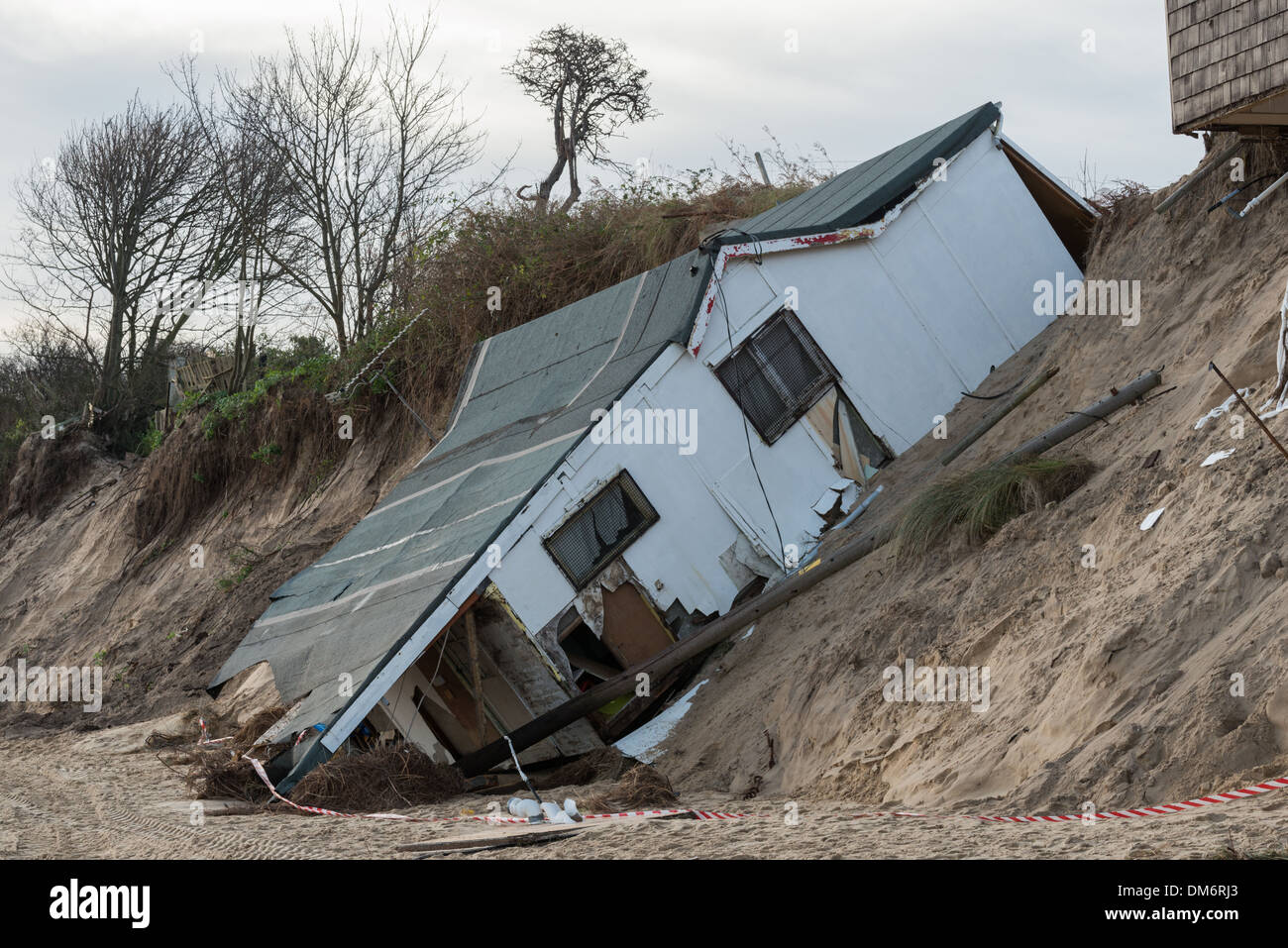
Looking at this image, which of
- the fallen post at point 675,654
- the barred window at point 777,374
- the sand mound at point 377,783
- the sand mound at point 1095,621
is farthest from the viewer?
the barred window at point 777,374

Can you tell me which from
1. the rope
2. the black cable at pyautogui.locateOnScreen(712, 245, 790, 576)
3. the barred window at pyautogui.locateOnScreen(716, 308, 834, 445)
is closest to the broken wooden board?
the black cable at pyautogui.locateOnScreen(712, 245, 790, 576)

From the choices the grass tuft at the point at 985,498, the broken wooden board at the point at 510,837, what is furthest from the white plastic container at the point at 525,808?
the grass tuft at the point at 985,498

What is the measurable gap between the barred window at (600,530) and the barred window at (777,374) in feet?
5.77

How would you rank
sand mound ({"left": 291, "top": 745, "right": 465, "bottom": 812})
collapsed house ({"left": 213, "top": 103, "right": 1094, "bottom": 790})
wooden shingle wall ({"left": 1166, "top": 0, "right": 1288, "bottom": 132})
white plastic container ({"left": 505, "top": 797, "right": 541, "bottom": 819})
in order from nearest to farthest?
white plastic container ({"left": 505, "top": 797, "right": 541, "bottom": 819}) < sand mound ({"left": 291, "top": 745, "right": 465, "bottom": 812}) < wooden shingle wall ({"left": 1166, "top": 0, "right": 1288, "bottom": 132}) < collapsed house ({"left": 213, "top": 103, "right": 1094, "bottom": 790})

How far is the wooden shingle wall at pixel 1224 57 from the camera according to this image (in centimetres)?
1028

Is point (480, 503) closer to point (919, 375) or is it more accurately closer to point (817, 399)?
point (817, 399)

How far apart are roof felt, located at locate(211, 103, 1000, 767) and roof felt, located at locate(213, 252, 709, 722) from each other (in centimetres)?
2

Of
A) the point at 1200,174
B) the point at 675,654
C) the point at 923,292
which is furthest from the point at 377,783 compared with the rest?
the point at 1200,174

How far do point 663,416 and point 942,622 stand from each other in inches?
167

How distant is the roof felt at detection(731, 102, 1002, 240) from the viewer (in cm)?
1384

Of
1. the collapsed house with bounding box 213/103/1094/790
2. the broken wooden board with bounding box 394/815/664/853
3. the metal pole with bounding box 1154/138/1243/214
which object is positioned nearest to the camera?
the broken wooden board with bounding box 394/815/664/853

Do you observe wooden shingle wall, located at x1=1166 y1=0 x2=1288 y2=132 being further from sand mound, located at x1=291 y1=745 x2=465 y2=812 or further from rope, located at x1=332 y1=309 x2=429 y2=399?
rope, located at x1=332 y1=309 x2=429 y2=399

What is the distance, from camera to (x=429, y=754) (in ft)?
36.2

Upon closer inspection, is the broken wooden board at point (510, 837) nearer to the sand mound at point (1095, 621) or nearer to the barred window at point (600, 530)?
the sand mound at point (1095, 621)
